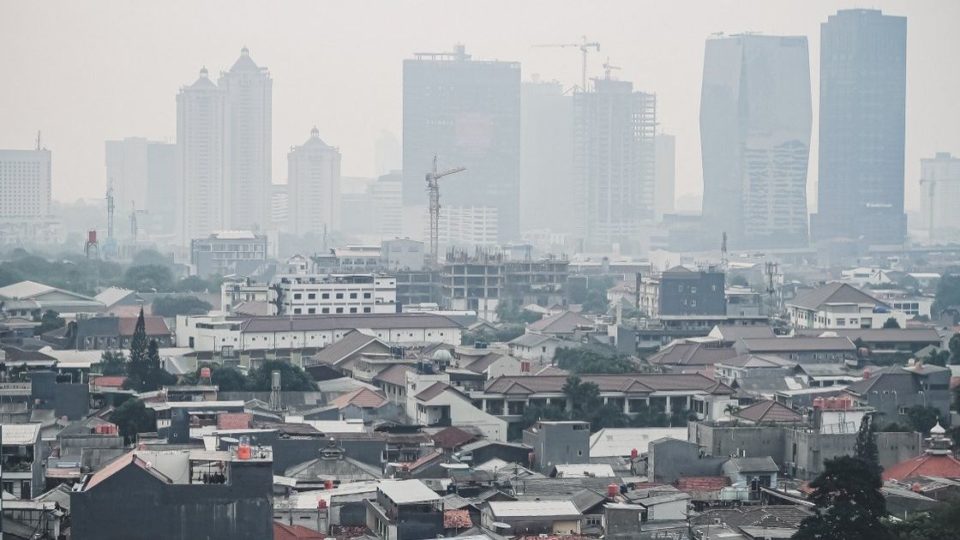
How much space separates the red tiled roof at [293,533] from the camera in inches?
629

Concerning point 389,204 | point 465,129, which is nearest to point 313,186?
point 389,204

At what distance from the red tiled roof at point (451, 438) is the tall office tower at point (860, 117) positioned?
228ft

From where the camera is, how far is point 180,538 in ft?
48.1

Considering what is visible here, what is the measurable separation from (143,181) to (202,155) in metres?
Result: 21.9

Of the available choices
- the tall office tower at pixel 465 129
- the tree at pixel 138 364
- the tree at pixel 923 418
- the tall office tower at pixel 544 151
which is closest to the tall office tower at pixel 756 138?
the tall office tower at pixel 465 129

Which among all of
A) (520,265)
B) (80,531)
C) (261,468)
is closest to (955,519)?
(261,468)

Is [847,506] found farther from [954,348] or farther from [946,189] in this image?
[946,189]

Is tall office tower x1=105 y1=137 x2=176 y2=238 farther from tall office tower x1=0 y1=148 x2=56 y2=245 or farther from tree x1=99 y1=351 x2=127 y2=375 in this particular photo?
tree x1=99 y1=351 x2=127 y2=375

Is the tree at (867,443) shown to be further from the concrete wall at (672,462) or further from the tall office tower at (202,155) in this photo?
the tall office tower at (202,155)

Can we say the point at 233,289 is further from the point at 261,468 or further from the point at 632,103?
the point at 632,103

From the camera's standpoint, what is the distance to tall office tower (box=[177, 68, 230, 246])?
9669cm

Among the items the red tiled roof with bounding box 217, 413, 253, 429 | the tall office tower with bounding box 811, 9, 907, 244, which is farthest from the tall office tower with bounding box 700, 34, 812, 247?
the red tiled roof with bounding box 217, 413, 253, 429

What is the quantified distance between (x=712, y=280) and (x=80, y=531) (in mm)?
29237

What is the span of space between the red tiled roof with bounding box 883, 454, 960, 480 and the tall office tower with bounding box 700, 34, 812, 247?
72.1 metres
